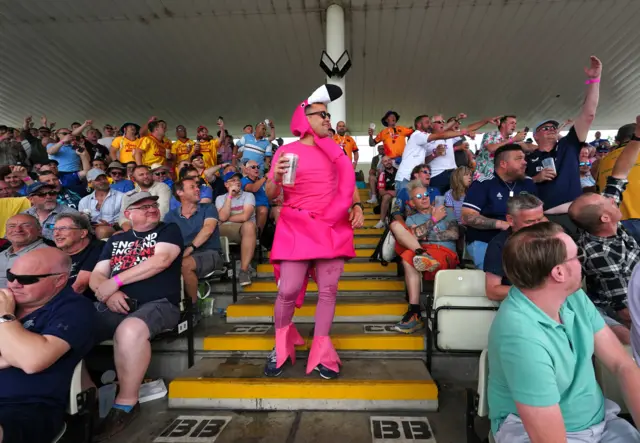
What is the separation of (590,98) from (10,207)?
5328 mm

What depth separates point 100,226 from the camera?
3645 mm

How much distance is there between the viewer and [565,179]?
9.46ft

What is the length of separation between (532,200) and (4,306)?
2.67 meters

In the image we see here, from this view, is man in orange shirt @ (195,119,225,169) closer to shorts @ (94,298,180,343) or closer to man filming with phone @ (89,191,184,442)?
man filming with phone @ (89,191,184,442)

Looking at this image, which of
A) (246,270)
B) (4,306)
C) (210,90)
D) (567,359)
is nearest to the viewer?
(567,359)

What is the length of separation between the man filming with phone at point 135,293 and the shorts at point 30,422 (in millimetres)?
373

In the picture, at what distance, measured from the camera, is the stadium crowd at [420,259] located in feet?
3.38

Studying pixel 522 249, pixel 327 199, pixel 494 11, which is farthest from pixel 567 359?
pixel 494 11

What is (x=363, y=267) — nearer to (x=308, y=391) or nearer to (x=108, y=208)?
(x=308, y=391)

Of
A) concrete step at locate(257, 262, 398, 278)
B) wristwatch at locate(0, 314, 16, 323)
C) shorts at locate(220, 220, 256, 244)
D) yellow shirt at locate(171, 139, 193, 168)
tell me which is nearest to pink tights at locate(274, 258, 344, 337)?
wristwatch at locate(0, 314, 16, 323)

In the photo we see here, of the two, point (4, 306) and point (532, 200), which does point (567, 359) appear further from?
point (4, 306)

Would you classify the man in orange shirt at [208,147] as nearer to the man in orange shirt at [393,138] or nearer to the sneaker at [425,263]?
the man in orange shirt at [393,138]

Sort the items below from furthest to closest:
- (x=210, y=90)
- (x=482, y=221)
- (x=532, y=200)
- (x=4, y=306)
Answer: (x=210, y=90) → (x=482, y=221) → (x=532, y=200) → (x=4, y=306)

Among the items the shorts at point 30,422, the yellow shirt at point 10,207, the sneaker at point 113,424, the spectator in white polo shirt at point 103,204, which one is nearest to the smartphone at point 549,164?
the sneaker at point 113,424
